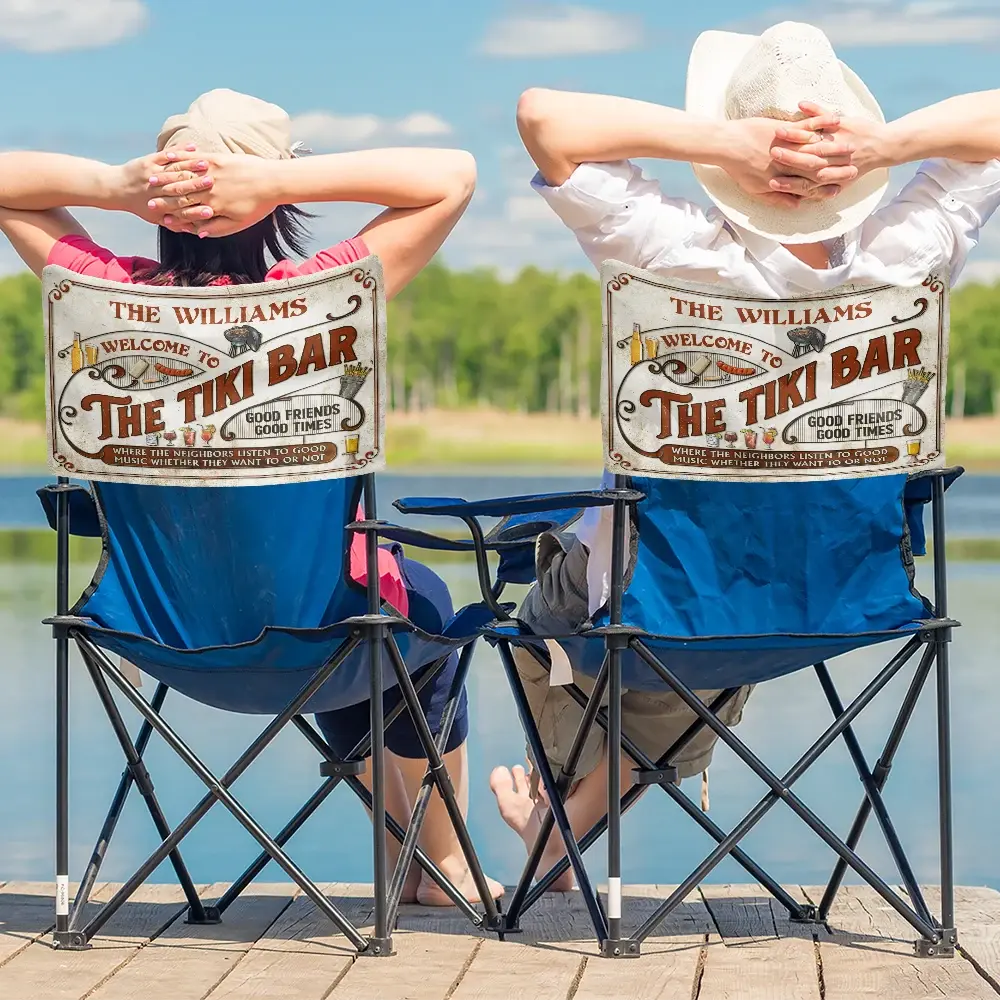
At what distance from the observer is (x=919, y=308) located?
2.53 m

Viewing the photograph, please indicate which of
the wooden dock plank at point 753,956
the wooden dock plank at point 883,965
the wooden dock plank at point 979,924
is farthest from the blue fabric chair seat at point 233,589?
the wooden dock plank at point 979,924

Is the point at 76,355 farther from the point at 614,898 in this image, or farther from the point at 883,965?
the point at 883,965

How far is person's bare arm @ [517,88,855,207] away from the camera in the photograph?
8.25 feet

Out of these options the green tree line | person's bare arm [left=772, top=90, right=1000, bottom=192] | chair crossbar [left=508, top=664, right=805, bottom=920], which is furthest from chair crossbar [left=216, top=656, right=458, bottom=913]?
the green tree line

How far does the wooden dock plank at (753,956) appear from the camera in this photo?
7.93 feet

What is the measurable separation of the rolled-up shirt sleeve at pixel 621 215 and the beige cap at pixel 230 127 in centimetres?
→ 44

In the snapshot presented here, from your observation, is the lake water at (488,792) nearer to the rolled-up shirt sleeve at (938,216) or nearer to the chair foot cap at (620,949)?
the chair foot cap at (620,949)

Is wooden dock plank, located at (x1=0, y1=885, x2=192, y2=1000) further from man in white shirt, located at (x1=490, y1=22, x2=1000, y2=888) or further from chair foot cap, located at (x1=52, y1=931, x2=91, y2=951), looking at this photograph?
man in white shirt, located at (x1=490, y1=22, x2=1000, y2=888)

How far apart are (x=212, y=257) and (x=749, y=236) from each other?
0.82 meters

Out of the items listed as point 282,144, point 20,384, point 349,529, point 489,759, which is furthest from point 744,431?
point 20,384

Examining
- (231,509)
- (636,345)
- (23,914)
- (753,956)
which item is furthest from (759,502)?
(23,914)

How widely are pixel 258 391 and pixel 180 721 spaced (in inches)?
149

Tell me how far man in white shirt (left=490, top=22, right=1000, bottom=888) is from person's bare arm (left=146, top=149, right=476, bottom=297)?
199mm

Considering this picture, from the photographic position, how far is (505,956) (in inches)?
103
